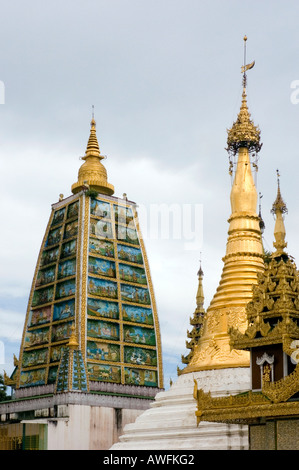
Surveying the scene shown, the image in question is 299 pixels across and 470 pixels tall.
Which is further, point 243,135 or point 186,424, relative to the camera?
point 243,135

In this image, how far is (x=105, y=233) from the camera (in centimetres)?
4716

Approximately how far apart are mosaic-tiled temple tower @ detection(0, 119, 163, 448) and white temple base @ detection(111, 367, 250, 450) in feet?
35.0

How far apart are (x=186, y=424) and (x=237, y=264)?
7.68 metres

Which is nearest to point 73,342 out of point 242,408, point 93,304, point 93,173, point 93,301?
point 93,304

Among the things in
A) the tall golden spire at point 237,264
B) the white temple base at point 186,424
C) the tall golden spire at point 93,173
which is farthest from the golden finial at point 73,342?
the white temple base at point 186,424

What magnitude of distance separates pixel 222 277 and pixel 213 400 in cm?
1235

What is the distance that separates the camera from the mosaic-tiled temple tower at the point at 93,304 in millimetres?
43688

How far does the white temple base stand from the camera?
1082 inches

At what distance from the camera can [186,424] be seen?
29094 millimetres

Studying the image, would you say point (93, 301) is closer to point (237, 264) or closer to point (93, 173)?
point (93, 173)

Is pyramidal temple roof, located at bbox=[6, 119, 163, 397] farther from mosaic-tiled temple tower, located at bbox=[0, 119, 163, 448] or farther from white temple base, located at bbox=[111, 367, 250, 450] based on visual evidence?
white temple base, located at bbox=[111, 367, 250, 450]
